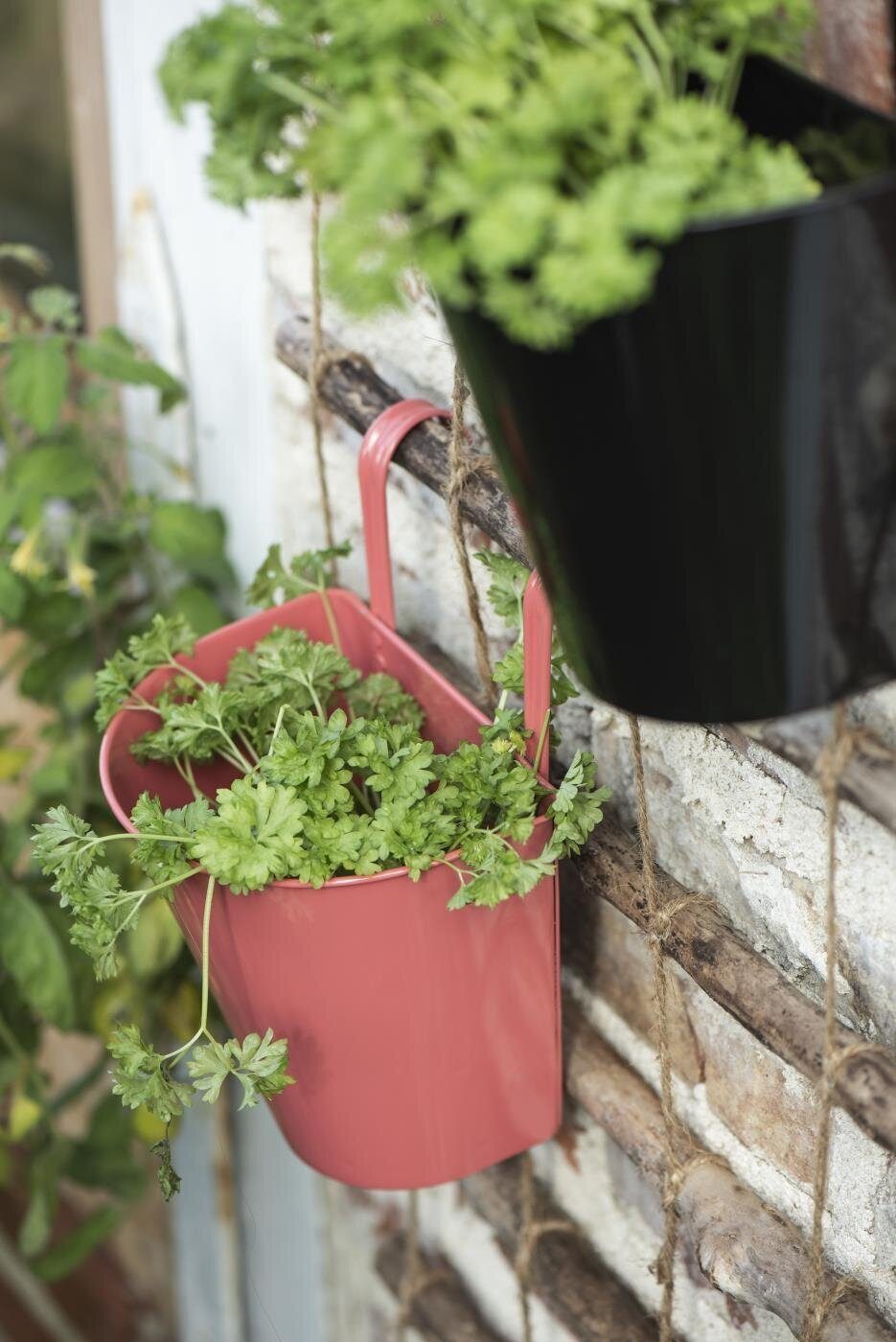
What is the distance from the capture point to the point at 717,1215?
2.50 feet

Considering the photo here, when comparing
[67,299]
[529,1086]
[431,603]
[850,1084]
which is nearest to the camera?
[850,1084]

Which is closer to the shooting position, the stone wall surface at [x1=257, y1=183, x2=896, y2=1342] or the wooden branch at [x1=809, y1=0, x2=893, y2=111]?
the wooden branch at [x1=809, y1=0, x2=893, y2=111]

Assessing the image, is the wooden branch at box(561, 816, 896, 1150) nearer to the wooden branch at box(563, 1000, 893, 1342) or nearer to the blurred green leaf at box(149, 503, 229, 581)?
the wooden branch at box(563, 1000, 893, 1342)

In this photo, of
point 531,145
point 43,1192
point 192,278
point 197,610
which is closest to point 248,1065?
point 531,145

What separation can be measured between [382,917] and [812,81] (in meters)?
0.44

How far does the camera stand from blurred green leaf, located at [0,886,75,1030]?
1.16 m

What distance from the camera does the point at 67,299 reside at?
1135mm

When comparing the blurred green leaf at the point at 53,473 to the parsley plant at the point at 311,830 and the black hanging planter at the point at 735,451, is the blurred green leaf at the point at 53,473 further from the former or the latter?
the black hanging planter at the point at 735,451

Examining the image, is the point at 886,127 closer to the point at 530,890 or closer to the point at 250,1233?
the point at 530,890

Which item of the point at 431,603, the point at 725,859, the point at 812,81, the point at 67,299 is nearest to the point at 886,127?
the point at 812,81

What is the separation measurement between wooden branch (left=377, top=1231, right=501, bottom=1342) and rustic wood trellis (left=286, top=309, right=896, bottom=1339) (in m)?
0.40

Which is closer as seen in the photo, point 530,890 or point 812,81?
point 812,81

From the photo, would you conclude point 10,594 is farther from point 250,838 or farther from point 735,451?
point 735,451

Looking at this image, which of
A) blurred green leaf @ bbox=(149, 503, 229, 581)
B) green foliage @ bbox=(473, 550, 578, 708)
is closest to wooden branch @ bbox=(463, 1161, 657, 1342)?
green foliage @ bbox=(473, 550, 578, 708)
